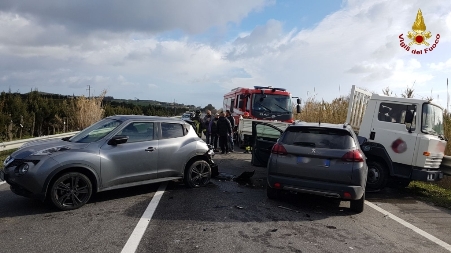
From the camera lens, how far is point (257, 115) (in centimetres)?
1797

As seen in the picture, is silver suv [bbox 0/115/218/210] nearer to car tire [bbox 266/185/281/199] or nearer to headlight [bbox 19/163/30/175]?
headlight [bbox 19/163/30/175]

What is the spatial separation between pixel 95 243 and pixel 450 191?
897 centimetres

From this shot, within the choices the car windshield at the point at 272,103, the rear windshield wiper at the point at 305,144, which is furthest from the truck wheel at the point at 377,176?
the car windshield at the point at 272,103

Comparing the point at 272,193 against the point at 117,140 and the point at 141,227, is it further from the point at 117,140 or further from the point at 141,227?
the point at 117,140

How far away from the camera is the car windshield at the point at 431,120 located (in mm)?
8883

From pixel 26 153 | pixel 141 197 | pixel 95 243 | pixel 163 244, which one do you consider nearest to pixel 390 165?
pixel 141 197

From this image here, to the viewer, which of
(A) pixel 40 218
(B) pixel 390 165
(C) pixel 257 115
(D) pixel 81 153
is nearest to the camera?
(A) pixel 40 218

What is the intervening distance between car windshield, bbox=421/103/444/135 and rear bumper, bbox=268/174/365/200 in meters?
3.20

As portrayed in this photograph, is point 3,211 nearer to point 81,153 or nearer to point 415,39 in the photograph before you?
point 81,153

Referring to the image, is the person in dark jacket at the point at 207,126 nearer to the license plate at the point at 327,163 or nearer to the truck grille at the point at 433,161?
the truck grille at the point at 433,161

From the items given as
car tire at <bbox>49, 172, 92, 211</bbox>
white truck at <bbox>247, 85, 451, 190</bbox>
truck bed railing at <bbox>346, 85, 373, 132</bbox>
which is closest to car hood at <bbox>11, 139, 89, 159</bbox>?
car tire at <bbox>49, 172, 92, 211</bbox>

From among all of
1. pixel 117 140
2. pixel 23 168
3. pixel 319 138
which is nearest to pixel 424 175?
pixel 319 138

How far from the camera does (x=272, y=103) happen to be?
1817 centimetres

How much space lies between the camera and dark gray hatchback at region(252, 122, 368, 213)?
263 inches
